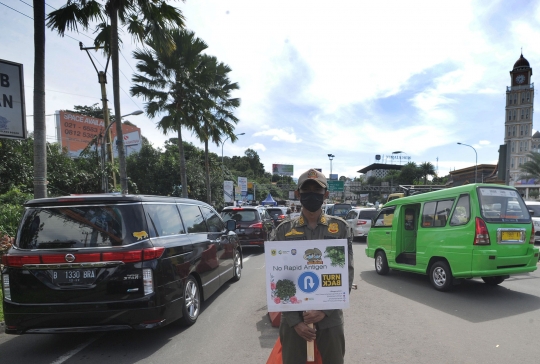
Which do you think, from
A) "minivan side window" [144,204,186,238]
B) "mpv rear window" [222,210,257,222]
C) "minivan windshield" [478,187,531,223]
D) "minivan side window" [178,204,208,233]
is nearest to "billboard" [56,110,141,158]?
"mpv rear window" [222,210,257,222]

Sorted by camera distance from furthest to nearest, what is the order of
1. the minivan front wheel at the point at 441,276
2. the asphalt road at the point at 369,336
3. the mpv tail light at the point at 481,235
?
the minivan front wheel at the point at 441,276, the mpv tail light at the point at 481,235, the asphalt road at the point at 369,336

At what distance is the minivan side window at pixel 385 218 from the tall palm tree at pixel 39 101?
7.74m

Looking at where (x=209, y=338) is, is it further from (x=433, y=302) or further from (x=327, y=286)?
(x=433, y=302)

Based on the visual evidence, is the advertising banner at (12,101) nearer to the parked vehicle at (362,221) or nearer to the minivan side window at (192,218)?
the minivan side window at (192,218)

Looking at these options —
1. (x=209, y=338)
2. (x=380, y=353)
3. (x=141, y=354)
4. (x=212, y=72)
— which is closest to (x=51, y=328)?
(x=141, y=354)

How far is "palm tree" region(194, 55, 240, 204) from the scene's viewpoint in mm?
17717

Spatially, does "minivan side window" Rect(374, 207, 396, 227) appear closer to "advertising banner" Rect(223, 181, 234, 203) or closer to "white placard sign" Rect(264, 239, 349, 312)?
"white placard sign" Rect(264, 239, 349, 312)

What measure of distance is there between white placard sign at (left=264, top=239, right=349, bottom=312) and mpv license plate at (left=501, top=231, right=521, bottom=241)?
16.4ft

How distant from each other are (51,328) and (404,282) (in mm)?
6693

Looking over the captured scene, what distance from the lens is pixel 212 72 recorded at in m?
17.5

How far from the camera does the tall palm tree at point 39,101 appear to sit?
6992 millimetres

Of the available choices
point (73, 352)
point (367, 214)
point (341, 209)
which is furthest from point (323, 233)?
point (341, 209)

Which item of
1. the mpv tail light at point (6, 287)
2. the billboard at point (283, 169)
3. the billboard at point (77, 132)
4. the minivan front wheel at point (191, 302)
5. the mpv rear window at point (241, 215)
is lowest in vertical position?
the minivan front wheel at point (191, 302)

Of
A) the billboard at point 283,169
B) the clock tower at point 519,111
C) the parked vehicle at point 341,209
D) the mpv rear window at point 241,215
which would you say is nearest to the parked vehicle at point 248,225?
the mpv rear window at point 241,215
